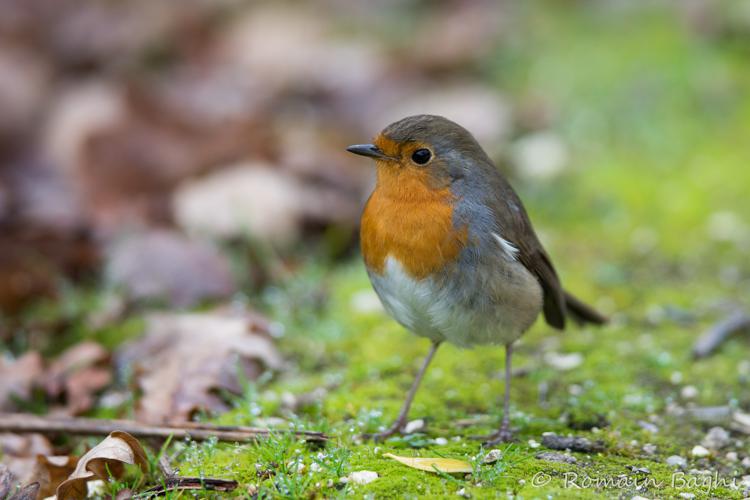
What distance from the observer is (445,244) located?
3.01 m

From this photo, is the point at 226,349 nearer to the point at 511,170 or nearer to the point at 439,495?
the point at 439,495

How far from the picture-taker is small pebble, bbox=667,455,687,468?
9.57ft

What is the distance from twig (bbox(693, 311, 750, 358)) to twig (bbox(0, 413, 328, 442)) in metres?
1.63

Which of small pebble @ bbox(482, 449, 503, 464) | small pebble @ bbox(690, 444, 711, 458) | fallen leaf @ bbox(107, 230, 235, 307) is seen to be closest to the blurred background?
fallen leaf @ bbox(107, 230, 235, 307)

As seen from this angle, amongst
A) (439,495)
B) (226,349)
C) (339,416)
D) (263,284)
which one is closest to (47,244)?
(263,284)

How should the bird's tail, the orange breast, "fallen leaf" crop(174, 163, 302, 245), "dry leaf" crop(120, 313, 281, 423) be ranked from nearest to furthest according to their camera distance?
the orange breast → "dry leaf" crop(120, 313, 281, 423) → the bird's tail → "fallen leaf" crop(174, 163, 302, 245)

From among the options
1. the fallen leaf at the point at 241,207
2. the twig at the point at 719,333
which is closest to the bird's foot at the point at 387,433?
the twig at the point at 719,333

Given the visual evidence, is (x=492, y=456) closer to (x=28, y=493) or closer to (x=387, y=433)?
(x=387, y=433)

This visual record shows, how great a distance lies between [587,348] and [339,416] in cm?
117

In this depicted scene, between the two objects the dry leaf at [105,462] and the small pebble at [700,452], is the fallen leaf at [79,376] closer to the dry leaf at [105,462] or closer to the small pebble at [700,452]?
the dry leaf at [105,462]

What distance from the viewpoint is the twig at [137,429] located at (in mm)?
2986

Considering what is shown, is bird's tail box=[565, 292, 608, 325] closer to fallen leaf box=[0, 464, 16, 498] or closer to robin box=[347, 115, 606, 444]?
robin box=[347, 115, 606, 444]

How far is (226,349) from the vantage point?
363 centimetres

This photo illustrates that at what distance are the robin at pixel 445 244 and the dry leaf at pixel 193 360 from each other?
0.69 m
